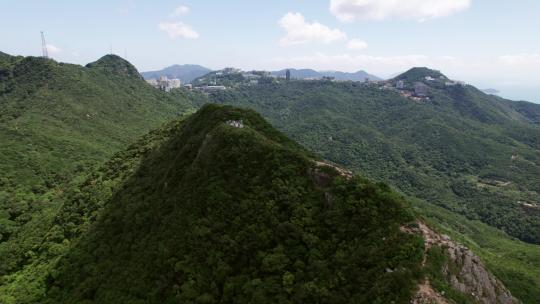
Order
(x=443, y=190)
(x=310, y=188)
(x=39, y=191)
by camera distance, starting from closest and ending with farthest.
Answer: (x=310, y=188) → (x=39, y=191) → (x=443, y=190)

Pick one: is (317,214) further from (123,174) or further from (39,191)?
(39,191)

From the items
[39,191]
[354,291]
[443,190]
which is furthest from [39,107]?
[443,190]

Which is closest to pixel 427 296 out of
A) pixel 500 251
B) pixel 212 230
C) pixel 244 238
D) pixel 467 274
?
pixel 467 274

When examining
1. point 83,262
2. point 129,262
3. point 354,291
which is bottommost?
point 83,262

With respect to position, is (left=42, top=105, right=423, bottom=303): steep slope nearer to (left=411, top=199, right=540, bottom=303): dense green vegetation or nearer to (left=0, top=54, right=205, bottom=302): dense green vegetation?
(left=411, top=199, right=540, bottom=303): dense green vegetation

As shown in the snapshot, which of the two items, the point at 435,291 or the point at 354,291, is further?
the point at 354,291

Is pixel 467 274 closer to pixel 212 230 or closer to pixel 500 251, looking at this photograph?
pixel 212 230

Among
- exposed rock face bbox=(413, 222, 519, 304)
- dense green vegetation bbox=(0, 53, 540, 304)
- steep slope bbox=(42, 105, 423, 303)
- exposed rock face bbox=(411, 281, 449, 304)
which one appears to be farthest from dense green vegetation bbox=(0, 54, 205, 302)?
exposed rock face bbox=(413, 222, 519, 304)
